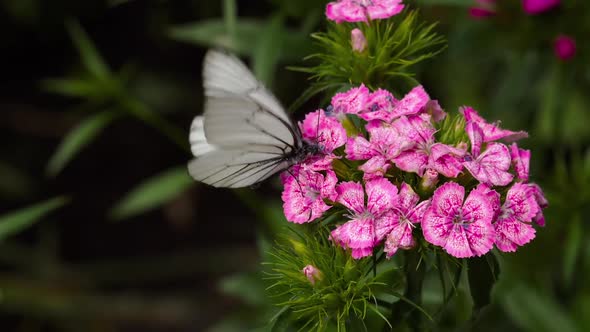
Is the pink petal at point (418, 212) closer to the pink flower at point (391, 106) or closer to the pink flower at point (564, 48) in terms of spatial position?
the pink flower at point (391, 106)

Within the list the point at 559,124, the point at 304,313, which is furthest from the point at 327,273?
the point at 559,124

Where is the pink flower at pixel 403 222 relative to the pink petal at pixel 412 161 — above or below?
below

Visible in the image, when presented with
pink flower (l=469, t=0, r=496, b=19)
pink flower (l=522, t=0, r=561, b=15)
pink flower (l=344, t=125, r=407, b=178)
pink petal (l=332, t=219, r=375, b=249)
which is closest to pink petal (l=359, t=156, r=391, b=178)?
pink flower (l=344, t=125, r=407, b=178)

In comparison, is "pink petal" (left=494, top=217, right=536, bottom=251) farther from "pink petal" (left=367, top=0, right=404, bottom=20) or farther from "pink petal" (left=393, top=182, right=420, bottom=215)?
"pink petal" (left=367, top=0, right=404, bottom=20)

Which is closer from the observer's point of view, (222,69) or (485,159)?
(485,159)

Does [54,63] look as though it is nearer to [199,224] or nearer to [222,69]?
[199,224]

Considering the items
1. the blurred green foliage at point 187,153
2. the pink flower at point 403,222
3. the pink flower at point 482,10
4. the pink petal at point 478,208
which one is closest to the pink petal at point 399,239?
the pink flower at point 403,222

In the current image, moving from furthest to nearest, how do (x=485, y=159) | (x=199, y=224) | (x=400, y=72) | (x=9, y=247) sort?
(x=199, y=224), (x=9, y=247), (x=400, y=72), (x=485, y=159)
